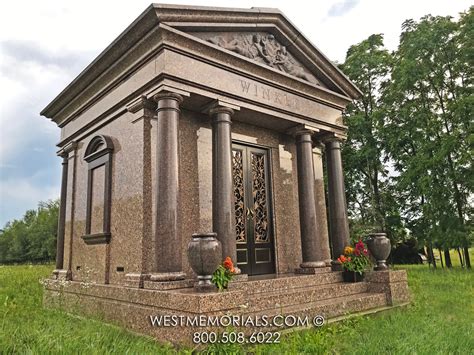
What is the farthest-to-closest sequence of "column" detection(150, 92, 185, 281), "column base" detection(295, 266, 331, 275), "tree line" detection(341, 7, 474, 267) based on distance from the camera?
Answer: "tree line" detection(341, 7, 474, 267) < "column base" detection(295, 266, 331, 275) < "column" detection(150, 92, 185, 281)

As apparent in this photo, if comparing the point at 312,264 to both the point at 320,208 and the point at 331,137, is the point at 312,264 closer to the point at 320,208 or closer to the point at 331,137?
the point at 320,208

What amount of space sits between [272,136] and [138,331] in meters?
5.47

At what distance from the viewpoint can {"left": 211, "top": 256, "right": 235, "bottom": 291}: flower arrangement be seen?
508 centimetres

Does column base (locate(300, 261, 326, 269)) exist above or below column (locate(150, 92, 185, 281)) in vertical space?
below

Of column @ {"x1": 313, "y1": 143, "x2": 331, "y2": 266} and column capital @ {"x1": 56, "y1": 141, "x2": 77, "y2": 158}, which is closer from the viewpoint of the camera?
column @ {"x1": 313, "y1": 143, "x2": 331, "y2": 266}

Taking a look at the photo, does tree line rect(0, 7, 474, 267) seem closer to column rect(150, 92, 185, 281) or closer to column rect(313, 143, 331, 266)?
column rect(313, 143, 331, 266)

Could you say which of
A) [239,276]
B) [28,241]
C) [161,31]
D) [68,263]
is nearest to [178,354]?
[239,276]

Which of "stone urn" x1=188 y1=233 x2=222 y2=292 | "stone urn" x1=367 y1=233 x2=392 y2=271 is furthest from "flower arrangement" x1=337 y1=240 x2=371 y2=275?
"stone urn" x1=188 y1=233 x2=222 y2=292

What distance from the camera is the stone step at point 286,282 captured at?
239 inches

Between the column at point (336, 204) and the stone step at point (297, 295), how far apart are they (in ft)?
5.33

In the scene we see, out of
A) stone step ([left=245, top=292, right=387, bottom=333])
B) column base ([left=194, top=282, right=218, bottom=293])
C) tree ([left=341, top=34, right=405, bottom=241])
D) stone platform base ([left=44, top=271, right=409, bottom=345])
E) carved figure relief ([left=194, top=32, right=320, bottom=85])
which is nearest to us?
stone platform base ([left=44, top=271, right=409, bottom=345])

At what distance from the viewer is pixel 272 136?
8.95m

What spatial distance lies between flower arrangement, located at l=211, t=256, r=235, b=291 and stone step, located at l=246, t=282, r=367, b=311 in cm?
53

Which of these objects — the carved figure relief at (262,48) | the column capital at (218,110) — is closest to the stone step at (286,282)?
the column capital at (218,110)
